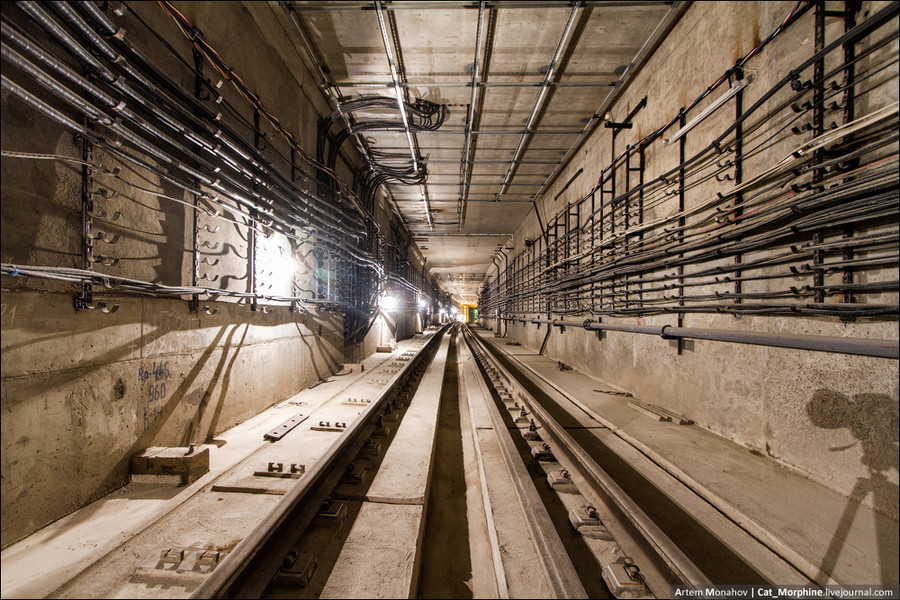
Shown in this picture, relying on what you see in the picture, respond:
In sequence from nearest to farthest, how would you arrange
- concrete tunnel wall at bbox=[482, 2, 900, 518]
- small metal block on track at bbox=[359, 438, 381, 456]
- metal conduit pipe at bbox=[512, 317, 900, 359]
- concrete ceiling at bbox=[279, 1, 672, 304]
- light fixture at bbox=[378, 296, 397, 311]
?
metal conduit pipe at bbox=[512, 317, 900, 359] → concrete tunnel wall at bbox=[482, 2, 900, 518] → small metal block on track at bbox=[359, 438, 381, 456] → concrete ceiling at bbox=[279, 1, 672, 304] → light fixture at bbox=[378, 296, 397, 311]

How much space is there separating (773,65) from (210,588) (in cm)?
541

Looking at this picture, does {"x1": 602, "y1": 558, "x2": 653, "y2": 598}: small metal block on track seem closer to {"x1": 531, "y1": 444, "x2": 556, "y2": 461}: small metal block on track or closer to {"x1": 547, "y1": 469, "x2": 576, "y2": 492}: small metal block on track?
{"x1": 547, "y1": 469, "x2": 576, "y2": 492}: small metal block on track

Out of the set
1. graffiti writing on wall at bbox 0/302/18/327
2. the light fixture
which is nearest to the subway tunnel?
graffiti writing on wall at bbox 0/302/18/327

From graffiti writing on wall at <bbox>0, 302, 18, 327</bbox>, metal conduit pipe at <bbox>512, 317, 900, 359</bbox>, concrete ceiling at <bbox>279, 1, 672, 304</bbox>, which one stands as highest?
concrete ceiling at <bbox>279, 1, 672, 304</bbox>

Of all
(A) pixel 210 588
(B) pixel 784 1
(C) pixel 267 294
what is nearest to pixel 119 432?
(A) pixel 210 588

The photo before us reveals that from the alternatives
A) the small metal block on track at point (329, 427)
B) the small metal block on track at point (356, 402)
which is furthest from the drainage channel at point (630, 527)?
the small metal block on track at point (356, 402)

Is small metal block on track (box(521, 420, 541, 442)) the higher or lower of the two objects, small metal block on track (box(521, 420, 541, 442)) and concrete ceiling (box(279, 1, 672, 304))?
the lower

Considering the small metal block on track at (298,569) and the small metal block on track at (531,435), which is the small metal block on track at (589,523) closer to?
the small metal block on track at (531,435)

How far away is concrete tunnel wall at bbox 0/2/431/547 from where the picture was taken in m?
1.78

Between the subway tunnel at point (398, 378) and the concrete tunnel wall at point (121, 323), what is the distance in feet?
0.07

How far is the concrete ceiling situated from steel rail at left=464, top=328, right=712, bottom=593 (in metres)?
5.05

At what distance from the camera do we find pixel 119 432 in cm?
230

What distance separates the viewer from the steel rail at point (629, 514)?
5.17 ft

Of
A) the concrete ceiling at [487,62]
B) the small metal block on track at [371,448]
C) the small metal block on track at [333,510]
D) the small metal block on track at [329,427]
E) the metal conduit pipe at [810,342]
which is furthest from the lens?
the concrete ceiling at [487,62]
